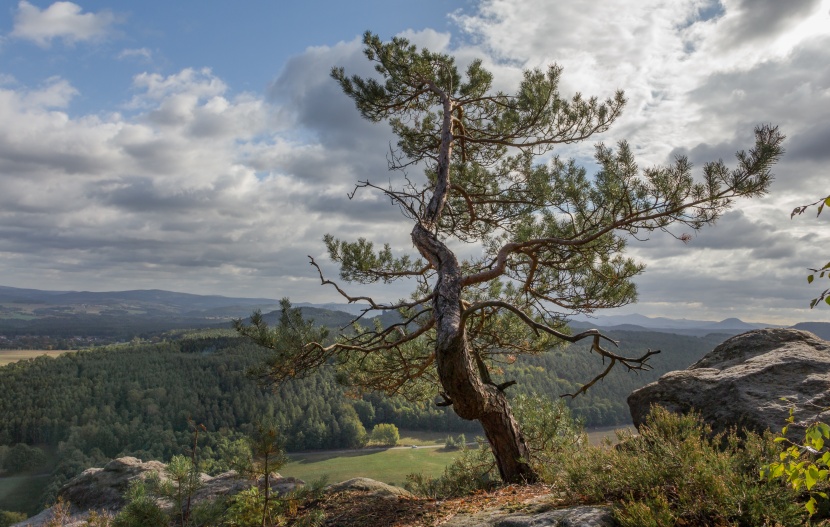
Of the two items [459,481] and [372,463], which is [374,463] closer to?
[372,463]

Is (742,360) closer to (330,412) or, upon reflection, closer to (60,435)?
(330,412)

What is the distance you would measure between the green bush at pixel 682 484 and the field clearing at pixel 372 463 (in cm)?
5503

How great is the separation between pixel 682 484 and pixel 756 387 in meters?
2.91

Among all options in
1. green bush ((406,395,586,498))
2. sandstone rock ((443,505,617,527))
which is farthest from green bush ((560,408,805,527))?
green bush ((406,395,586,498))

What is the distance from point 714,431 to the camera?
5.33 m

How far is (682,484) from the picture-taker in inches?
138

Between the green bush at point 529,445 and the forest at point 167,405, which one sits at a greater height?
the green bush at point 529,445

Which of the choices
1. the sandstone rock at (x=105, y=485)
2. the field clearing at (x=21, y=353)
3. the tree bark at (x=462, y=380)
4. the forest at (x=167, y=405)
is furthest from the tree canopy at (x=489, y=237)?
the field clearing at (x=21, y=353)

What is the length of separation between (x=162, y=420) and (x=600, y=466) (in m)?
77.8

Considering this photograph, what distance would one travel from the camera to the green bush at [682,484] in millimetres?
3111

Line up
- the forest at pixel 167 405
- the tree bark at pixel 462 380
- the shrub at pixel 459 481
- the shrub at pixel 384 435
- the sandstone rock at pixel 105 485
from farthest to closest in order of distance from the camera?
the shrub at pixel 384 435 → the forest at pixel 167 405 → the sandstone rock at pixel 105 485 → the shrub at pixel 459 481 → the tree bark at pixel 462 380

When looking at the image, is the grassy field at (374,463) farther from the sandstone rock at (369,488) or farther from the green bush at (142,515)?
the green bush at (142,515)

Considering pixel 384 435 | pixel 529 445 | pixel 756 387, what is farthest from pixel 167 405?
pixel 756 387

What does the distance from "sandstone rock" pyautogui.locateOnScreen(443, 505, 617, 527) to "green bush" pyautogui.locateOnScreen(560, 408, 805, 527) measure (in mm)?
174
